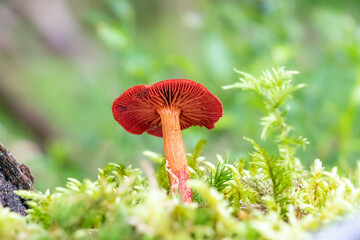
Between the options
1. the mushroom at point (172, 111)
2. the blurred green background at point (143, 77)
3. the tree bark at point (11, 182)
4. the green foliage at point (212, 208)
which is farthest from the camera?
the blurred green background at point (143, 77)

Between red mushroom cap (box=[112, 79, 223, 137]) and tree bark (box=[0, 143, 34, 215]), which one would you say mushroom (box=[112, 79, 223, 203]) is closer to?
red mushroom cap (box=[112, 79, 223, 137])

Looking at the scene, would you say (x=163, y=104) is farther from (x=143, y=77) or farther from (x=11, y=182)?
(x=143, y=77)

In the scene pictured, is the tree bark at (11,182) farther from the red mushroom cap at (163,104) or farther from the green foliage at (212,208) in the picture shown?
the red mushroom cap at (163,104)

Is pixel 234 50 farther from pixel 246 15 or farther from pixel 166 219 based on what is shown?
pixel 166 219

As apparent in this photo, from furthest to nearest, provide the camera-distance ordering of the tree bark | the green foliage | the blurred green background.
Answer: the blurred green background
the tree bark
the green foliage

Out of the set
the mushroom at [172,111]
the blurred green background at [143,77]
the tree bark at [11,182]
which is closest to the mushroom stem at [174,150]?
the mushroom at [172,111]

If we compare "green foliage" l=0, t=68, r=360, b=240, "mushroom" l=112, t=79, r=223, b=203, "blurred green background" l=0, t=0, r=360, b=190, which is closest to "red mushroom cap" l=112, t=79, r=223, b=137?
"mushroom" l=112, t=79, r=223, b=203

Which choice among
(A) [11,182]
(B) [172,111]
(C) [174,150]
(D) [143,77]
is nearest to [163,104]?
(B) [172,111]
